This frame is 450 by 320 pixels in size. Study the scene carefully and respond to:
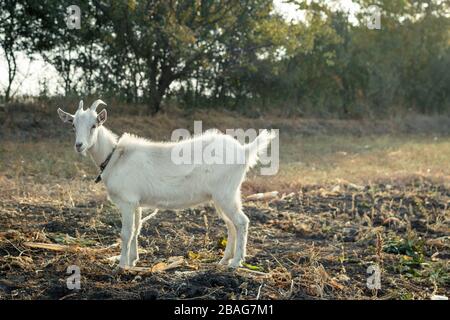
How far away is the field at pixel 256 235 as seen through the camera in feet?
19.0

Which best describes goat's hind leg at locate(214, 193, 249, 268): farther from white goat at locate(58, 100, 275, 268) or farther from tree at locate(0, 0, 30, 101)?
tree at locate(0, 0, 30, 101)

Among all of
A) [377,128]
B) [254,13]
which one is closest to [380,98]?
[377,128]

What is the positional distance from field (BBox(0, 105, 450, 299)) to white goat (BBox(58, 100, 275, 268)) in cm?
44

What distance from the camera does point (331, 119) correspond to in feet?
85.3

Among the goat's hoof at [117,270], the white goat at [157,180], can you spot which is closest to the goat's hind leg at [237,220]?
the white goat at [157,180]

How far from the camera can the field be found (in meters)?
5.79

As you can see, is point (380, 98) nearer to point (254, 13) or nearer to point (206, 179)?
point (254, 13)

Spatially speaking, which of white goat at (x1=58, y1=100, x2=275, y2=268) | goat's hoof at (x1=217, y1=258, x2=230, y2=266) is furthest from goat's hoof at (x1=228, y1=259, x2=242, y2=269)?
goat's hoof at (x1=217, y1=258, x2=230, y2=266)

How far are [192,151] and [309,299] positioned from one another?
205cm

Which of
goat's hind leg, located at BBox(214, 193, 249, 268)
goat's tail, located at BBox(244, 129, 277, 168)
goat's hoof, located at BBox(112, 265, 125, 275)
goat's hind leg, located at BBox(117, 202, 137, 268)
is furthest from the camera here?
goat's tail, located at BBox(244, 129, 277, 168)

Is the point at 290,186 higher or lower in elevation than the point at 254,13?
lower

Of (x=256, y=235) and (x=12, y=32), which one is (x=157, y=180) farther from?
(x=12, y=32)

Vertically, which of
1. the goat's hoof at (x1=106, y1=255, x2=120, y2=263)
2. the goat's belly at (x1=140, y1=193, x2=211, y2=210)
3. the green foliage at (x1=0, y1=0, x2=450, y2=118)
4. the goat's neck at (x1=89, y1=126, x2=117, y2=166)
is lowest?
the goat's hoof at (x1=106, y1=255, x2=120, y2=263)

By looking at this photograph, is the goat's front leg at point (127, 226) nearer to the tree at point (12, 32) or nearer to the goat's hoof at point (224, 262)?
the goat's hoof at point (224, 262)
